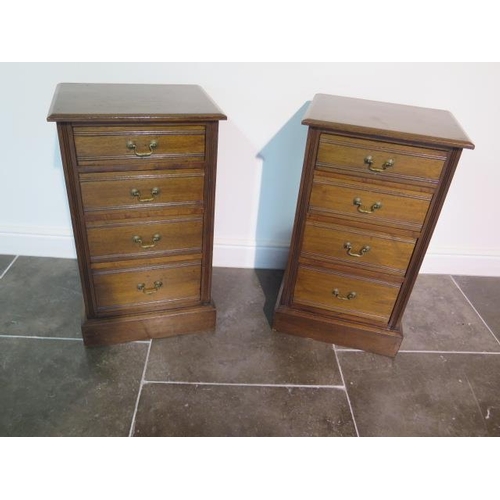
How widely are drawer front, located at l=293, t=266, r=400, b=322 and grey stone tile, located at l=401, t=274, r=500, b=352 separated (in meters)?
0.28

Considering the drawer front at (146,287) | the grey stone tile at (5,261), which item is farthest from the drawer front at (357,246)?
the grey stone tile at (5,261)

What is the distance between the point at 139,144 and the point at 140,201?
198mm

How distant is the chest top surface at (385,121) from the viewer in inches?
51.9

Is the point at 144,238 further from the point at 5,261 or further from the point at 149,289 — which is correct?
the point at 5,261

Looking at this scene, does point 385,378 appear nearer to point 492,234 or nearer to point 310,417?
point 310,417

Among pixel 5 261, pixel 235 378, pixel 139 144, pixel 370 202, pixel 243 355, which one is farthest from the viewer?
pixel 5 261

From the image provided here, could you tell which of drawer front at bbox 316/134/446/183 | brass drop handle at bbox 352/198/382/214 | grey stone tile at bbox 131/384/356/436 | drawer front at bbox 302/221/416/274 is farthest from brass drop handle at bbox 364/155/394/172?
grey stone tile at bbox 131/384/356/436

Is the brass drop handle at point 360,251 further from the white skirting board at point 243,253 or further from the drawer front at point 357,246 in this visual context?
the white skirting board at point 243,253

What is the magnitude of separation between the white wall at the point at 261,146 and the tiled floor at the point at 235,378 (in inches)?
12.5

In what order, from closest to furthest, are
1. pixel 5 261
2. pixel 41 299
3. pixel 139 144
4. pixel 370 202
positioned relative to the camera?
pixel 139 144
pixel 370 202
pixel 41 299
pixel 5 261

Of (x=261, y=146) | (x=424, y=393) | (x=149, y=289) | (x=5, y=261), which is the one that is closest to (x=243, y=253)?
(x=261, y=146)

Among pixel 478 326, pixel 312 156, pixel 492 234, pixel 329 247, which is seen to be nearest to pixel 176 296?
pixel 329 247

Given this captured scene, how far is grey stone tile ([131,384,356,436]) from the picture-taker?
141cm

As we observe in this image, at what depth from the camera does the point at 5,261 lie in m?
2.09
